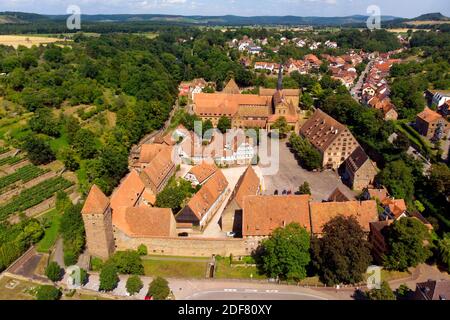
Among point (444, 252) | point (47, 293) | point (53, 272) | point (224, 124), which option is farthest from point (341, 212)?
point (224, 124)

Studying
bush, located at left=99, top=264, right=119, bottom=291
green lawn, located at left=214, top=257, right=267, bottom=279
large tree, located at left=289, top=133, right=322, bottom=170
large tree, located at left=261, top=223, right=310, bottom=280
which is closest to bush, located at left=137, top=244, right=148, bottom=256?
bush, located at left=99, top=264, right=119, bottom=291

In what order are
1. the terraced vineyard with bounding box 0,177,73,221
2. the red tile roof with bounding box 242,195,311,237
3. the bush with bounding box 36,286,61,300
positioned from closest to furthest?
the bush with bounding box 36,286,61,300
the red tile roof with bounding box 242,195,311,237
the terraced vineyard with bounding box 0,177,73,221

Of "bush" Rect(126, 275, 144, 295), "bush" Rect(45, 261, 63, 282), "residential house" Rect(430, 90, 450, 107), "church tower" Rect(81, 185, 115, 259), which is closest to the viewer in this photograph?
"bush" Rect(126, 275, 144, 295)

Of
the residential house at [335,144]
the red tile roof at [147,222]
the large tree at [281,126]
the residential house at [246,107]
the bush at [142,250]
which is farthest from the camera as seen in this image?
the residential house at [246,107]

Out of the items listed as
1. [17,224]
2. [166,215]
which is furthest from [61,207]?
[166,215]

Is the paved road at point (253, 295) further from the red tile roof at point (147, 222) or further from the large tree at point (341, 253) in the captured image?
the red tile roof at point (147, 222)

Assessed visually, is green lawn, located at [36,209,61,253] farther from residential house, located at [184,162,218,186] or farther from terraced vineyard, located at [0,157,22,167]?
residential house, located at [184,162,218,186]

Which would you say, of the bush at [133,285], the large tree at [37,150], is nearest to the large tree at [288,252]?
the bush at [133,285]
